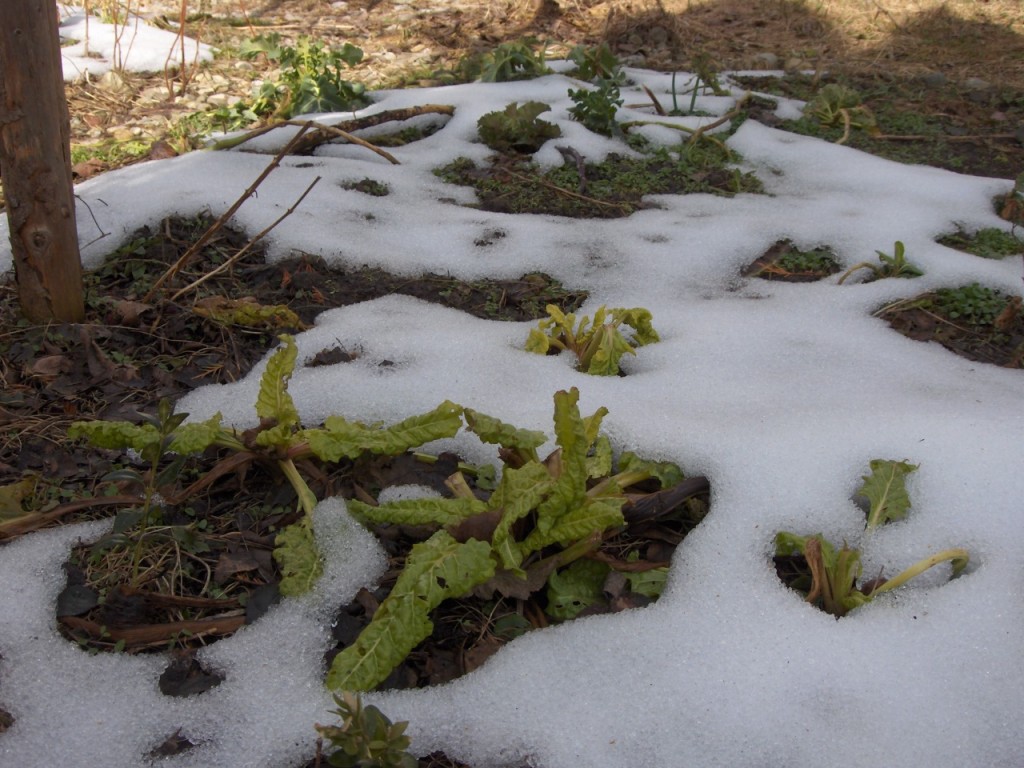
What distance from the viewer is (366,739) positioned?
4.11 feet

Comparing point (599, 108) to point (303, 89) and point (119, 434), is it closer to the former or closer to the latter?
point (303, 89)

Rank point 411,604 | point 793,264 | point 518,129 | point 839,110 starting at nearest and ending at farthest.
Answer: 1. point 411,604
2. point 793,264
3. point 518,129
4. point 839,110

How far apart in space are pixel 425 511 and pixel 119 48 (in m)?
3.82

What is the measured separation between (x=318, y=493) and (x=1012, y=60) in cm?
506

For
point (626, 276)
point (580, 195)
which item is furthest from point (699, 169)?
point (626, 276)

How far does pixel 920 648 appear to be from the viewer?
150 cm

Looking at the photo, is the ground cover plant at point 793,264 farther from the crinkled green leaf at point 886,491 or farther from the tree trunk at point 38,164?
the tree trunk at point 38,164

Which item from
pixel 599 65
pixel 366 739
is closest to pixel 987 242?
pixel 599 65

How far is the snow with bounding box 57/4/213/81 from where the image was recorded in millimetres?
4297

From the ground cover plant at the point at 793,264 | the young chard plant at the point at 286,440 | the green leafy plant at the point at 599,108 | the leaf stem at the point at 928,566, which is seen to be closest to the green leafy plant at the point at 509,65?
the green leafy plant at the point at 599,108

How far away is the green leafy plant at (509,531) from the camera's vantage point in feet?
5.00

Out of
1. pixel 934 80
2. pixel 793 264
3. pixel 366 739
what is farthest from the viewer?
pixel 934 80

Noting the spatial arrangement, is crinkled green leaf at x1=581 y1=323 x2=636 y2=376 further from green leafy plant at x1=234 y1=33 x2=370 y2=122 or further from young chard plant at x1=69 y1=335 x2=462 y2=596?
green leafy plant at x1=234 y1=33 x2=370 y2=122

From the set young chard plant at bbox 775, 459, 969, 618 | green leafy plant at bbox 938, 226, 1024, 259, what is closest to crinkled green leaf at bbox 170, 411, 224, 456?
young chard plant at bbox 775, 459, 969, 618
